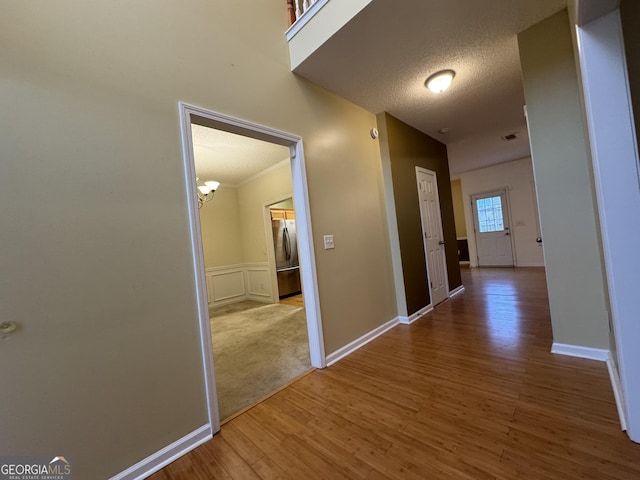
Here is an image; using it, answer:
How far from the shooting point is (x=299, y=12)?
7.81ft

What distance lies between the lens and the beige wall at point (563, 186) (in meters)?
1.92

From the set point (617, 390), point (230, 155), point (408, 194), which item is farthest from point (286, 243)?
point (617, 390)

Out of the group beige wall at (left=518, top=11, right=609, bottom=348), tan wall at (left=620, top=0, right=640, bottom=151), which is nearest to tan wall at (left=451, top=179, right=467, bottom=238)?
beige wall at (left=518, top=11, right=609, bottom=348)

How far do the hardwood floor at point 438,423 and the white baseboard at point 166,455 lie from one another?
43mm

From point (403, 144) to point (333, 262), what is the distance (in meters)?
2.12

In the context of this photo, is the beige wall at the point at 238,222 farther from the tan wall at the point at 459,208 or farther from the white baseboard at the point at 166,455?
the tan wall at the point at 459,208

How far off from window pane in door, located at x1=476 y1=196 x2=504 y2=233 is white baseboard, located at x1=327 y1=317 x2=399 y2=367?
5236 millimetres

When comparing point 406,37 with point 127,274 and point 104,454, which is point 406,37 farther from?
point 104,454

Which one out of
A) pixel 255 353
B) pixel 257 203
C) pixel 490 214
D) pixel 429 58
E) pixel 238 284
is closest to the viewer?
pixel 429 58

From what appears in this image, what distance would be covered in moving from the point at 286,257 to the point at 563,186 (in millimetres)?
4636

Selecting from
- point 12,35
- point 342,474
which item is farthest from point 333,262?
point 12,35

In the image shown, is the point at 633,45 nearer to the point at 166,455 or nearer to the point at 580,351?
the point at 580,351

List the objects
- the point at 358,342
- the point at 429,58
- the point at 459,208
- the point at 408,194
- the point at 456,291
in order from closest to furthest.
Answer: the point at 429,58 < the point at 358,342 < the point at 408,194 < the point at 456,291 < the point at 459,208

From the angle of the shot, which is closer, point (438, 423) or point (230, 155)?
point (438, 423)
